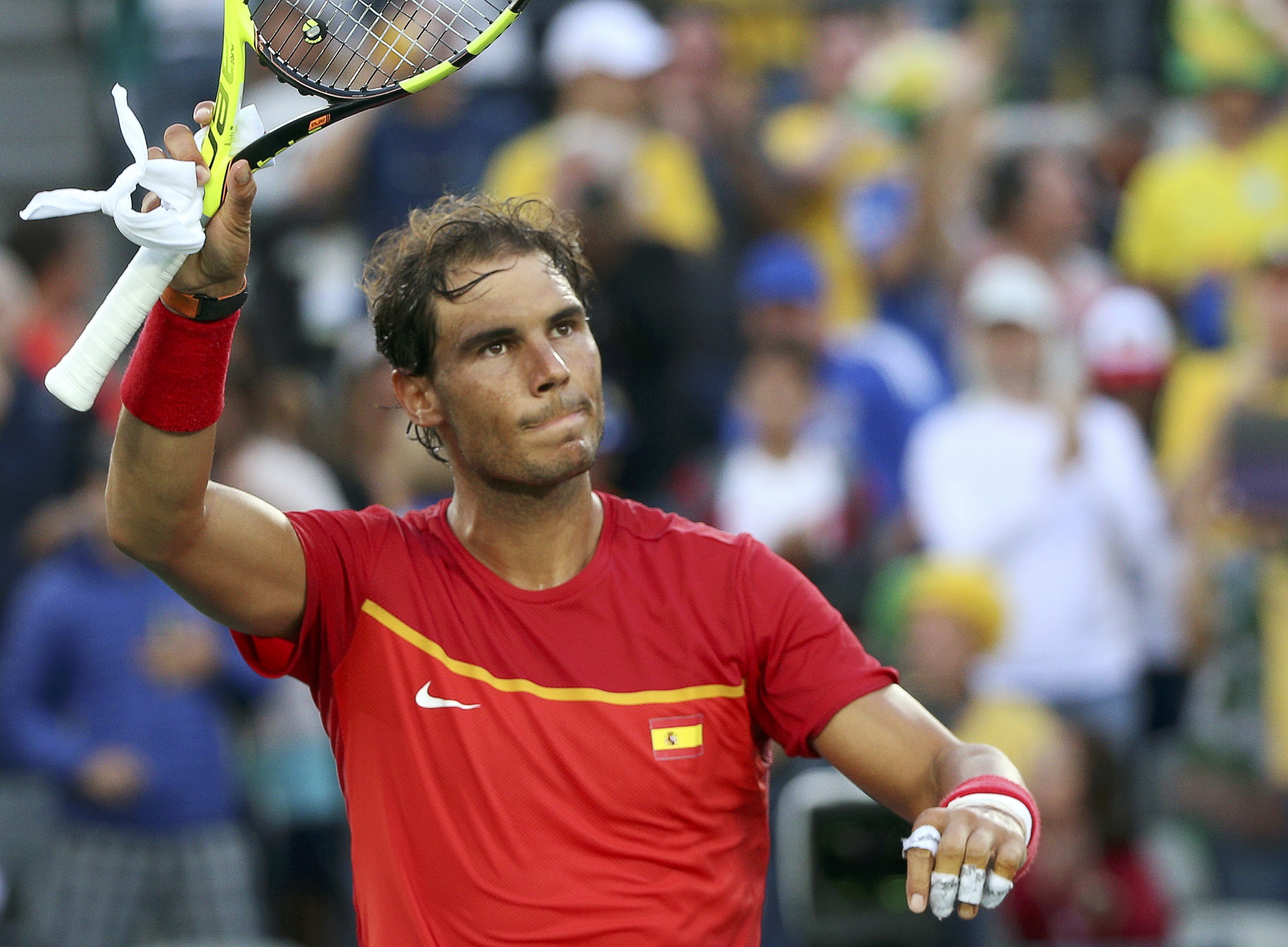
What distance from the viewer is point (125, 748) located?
6273 mm

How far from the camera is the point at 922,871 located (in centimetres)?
257

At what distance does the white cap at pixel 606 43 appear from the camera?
24.7 feet

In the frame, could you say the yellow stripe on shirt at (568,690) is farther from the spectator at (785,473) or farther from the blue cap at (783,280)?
the blue cap at (783,280)

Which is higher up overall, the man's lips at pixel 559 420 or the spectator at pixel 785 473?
the spectator at pixel 785 473

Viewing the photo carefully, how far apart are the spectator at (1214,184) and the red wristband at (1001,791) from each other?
16.7ft

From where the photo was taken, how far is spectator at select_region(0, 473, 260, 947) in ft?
20.1

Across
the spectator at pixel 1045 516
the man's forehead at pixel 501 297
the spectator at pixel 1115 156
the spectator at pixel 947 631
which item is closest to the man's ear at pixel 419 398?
the man's forehead at pixel 501 297

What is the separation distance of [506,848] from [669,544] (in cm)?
61

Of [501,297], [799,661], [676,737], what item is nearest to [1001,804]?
[799,661]

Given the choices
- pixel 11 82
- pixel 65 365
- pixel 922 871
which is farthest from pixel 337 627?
pixel 11 82

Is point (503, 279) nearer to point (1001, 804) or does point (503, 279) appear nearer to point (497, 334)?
point (497, 334)

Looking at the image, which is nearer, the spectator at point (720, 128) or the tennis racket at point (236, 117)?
the tennis racket at point (236, 117)

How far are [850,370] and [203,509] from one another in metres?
4.66

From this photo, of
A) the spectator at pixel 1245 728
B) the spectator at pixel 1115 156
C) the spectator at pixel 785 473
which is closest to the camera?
the spectator at pixel 1245 728
